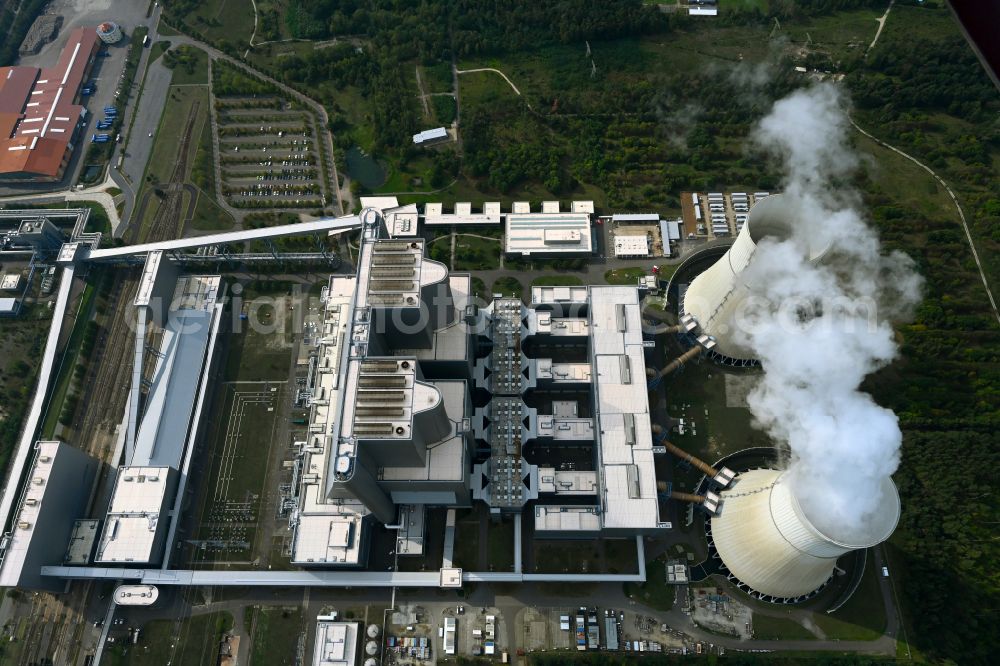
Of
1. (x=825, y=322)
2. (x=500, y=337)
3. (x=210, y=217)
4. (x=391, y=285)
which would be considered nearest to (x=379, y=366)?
(x=391, y=285)

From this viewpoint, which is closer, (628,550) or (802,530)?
(802,530)

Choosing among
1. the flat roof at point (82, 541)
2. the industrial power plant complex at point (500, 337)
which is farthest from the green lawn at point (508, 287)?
the flat roof at point (82, 541)

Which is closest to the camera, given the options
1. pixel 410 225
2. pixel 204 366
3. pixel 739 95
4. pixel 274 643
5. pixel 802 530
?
pixel 802 530

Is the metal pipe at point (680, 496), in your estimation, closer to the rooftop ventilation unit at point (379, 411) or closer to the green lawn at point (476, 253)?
the rooftop ventilation unit at point (379, 411)

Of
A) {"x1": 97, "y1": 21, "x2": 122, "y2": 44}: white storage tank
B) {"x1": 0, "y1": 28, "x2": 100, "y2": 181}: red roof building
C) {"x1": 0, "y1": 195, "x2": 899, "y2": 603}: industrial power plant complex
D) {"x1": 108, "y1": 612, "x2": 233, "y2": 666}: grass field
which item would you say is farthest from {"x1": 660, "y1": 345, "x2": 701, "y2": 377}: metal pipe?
{"x1": 97, "y1": 21, "x2": 122, "y2": 44}: white storage tank

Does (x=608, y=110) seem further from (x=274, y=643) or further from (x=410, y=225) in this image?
(x=274, y=643)

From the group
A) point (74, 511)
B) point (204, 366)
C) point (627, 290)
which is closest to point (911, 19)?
point (627, 290)
